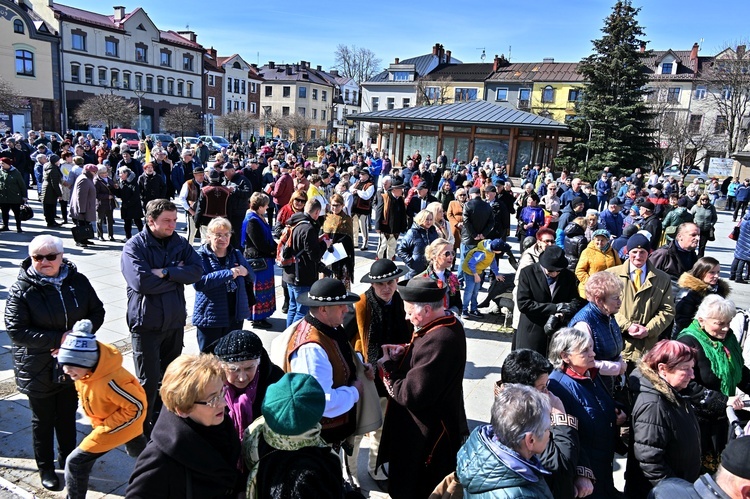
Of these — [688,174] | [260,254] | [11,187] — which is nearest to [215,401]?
[260,254]

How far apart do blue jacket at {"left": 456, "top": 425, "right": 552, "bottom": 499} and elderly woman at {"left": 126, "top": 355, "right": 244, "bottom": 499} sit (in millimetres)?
1086

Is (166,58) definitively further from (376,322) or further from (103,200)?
(376,322)

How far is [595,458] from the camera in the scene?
304 cm

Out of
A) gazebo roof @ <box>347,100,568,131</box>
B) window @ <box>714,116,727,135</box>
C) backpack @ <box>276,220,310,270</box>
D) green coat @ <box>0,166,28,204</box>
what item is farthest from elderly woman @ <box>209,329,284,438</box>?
window @ <box>714,116,727,135</box>

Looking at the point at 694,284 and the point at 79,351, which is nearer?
the point at 79,351

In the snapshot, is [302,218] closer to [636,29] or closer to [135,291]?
[135,291]

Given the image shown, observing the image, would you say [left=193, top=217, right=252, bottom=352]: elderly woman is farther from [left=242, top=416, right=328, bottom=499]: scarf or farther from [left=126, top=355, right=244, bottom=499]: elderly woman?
[left=242, top=416, right=328, bottom=499]: scarf

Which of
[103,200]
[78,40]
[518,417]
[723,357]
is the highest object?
[78,40]

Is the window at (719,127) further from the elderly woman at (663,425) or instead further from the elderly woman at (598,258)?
the elderly woman at (663,425)

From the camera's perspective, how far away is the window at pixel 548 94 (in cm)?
5184

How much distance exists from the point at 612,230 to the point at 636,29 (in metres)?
26.4

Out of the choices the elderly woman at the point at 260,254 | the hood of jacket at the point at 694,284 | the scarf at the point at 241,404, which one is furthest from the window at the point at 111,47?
the scarf at the point at 241,404

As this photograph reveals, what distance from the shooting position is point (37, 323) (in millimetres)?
3654

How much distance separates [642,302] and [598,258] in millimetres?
1266
